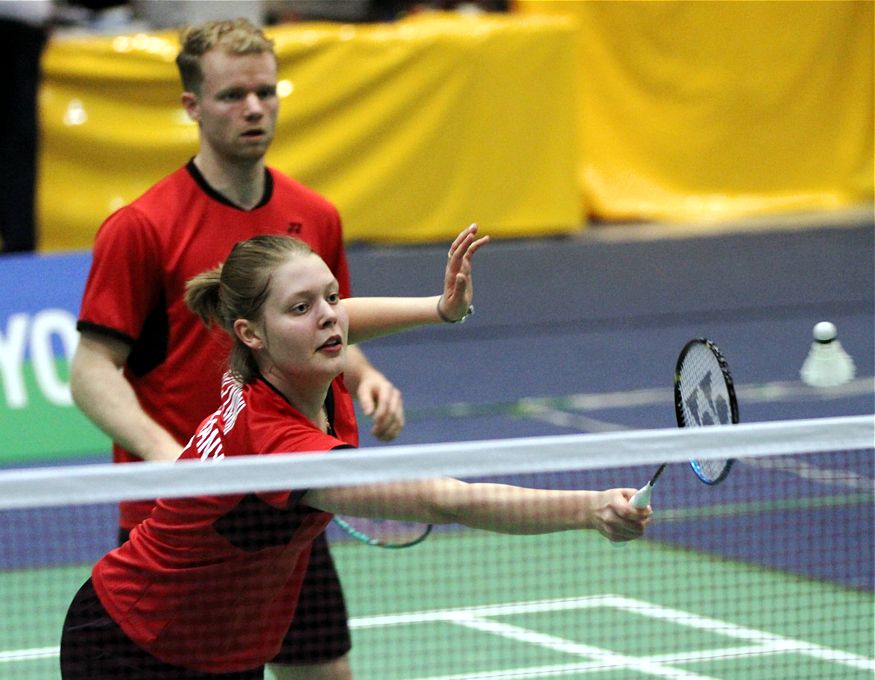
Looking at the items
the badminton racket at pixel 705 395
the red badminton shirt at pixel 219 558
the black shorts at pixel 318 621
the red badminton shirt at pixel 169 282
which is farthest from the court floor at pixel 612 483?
the red badminton shirt at pixel 219 558

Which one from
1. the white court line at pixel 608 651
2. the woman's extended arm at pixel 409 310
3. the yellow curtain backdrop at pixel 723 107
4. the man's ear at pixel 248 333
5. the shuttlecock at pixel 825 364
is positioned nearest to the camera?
the man's ear at pixel 248 333

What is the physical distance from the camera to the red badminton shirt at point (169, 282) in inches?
151

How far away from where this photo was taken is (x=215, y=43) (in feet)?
13.1

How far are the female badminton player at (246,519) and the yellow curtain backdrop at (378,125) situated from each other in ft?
22.5

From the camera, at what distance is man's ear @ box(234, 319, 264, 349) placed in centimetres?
303

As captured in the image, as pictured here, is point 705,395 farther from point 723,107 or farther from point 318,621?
point 723,107

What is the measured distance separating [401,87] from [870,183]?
384 centimetres

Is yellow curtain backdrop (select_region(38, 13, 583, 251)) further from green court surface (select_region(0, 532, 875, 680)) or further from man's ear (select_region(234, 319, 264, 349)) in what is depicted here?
man's ear (select_region(234, 319, 264, 349))

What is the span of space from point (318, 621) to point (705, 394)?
1.26m

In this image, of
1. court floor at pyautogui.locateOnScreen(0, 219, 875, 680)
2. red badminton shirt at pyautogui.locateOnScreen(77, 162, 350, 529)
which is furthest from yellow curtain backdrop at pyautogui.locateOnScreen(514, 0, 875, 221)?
red badminton shirt at pyautogui.locateOnScreen(77, 162, 350, 529)

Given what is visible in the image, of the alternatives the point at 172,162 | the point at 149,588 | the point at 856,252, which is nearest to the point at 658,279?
the point at 856,252

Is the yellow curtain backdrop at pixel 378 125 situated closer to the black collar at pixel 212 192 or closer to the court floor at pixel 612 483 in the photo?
the court floor at pixel 612 483

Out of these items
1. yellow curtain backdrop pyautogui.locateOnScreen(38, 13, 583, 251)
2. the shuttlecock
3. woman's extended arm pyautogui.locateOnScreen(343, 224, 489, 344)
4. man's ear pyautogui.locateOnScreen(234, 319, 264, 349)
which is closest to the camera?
man's ear pyautogui.locateOnScreen(234, 319, 264, 349)

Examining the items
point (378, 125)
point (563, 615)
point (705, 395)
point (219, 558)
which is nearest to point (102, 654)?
point (219, 558)
